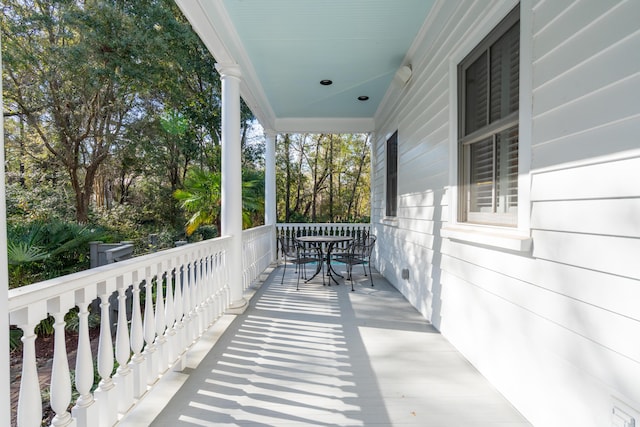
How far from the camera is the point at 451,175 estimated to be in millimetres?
2924

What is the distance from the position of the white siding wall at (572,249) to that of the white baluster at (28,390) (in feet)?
7.21

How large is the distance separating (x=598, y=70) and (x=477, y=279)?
59.2 inches

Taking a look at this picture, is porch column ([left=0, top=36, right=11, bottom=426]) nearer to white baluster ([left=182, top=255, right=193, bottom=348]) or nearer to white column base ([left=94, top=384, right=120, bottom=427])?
white column base ([left=94, top=384, right=120, bottom=427])

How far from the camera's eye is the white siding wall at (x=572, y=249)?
1.27 m

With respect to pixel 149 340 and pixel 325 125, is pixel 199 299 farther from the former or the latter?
pixel 325 125

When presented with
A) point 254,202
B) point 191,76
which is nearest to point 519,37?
point 254,202

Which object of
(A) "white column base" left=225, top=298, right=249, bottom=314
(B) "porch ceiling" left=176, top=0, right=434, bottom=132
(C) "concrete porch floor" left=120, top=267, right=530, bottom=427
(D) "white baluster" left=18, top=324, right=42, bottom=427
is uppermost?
(B) "porch ceiling" left=176, top=0, right=434, bottom=132

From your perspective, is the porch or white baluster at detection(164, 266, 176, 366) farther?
white baluster at detection(164, 266, 176, 366)

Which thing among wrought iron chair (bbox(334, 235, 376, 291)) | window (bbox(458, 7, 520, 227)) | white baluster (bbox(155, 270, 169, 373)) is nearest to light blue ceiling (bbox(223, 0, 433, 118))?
window (bbox(458, 7, 520, 227))

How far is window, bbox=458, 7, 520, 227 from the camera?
7.07 feet

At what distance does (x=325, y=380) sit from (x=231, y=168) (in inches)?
95.5

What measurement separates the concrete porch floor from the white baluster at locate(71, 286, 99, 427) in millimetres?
423

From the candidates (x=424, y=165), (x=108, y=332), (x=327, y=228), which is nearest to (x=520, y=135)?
(x=424, y=165)

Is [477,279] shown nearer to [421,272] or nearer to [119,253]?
[421,272]
